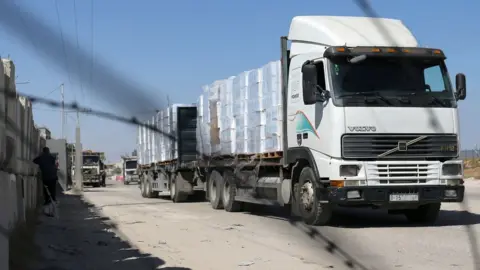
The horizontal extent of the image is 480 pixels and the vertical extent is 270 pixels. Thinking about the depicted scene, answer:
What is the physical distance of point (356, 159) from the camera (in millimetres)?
10406

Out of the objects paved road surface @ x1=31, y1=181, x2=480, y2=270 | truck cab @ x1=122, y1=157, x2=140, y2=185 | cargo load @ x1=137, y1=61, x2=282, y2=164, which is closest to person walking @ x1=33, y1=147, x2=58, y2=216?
paved road surface @ x1=31, y1=181, x2=480, y2=270

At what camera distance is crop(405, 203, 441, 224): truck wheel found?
11.7m

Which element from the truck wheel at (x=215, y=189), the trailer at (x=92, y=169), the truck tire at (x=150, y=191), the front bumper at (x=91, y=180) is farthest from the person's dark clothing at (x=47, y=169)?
the front bumper at (x=91, y=180)

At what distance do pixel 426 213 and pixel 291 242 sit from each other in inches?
151

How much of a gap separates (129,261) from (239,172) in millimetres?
7051

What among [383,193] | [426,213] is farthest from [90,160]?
[383,193]

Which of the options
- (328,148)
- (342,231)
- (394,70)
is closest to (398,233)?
(342,231)

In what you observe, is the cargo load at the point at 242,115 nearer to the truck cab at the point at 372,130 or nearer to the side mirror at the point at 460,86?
the truck cab at the point at 372,130

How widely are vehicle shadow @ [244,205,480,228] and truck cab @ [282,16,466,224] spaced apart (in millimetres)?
988

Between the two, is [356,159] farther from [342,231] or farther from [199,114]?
[199,114]

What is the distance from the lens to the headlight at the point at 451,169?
1078 cm

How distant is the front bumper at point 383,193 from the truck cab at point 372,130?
18 mm

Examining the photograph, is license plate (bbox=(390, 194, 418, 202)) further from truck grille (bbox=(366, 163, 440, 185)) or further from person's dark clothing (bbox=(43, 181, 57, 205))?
person's dark clothing (bbox=(43, 181, 57, 205))

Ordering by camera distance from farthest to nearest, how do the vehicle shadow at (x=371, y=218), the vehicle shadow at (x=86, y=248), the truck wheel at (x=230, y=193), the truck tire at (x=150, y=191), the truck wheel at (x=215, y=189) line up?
the truck tire at (x=150, y=191)
the truck wheel at (x=215, y=189)
the truck wheel at (x=230, y=193)
the vehicle shadow at (x=371, y=218)
the vehicle shadow at (x=86, y=248)
